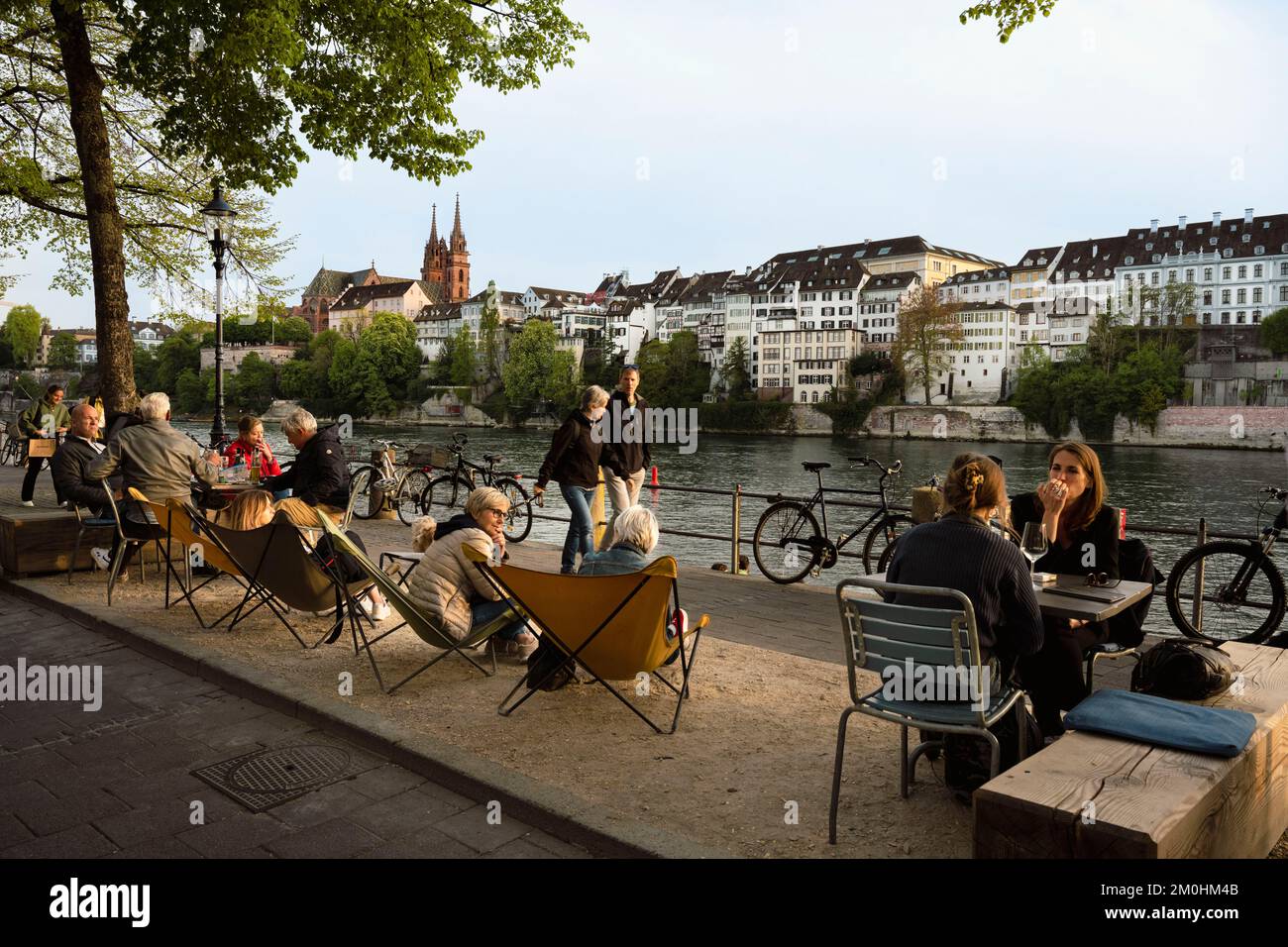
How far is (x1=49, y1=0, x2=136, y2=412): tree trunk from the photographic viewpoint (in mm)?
10109

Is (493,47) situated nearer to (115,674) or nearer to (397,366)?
(115,674)

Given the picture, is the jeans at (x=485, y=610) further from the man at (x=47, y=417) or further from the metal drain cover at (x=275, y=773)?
the man at (x=47, y=417)

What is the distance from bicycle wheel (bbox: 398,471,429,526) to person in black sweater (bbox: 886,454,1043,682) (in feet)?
38.7

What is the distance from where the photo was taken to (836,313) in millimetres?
120188

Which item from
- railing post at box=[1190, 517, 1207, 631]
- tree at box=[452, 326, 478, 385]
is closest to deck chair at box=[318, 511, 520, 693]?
railing post at box=[1190, 517, 1207, 631]

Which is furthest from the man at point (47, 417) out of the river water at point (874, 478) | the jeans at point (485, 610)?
the jeans at point (485, 610)

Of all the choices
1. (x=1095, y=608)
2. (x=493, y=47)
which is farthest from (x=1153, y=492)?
(x=1095, y=608)

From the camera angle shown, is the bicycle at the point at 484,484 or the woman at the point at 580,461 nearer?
the woman at the point at 580,461

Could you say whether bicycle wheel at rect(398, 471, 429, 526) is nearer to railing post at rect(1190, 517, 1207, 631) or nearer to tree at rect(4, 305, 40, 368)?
railing post at rect(1190, 517, 1207, 631)

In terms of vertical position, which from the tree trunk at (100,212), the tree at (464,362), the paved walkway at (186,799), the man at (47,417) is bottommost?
the paved walkway at (186,799)

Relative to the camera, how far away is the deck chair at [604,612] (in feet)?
14.6

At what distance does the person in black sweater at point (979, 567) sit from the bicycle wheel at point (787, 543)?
5948mm

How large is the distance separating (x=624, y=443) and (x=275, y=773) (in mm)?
5163
